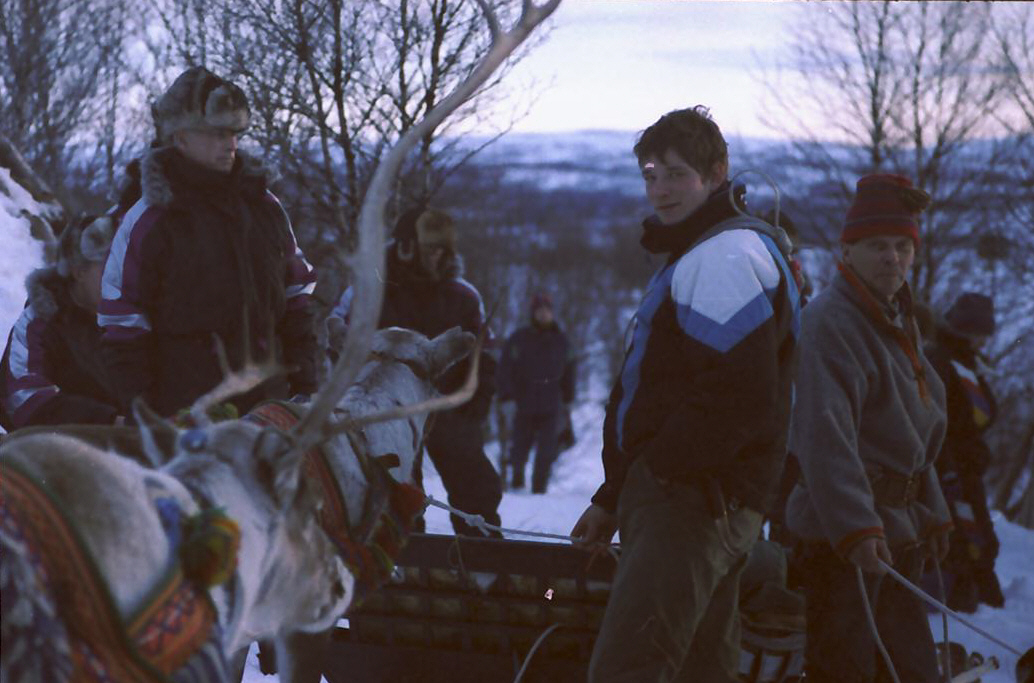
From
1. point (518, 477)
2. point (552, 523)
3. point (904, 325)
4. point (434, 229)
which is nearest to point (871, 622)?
point (904, 325)

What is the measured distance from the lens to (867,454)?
125 inches

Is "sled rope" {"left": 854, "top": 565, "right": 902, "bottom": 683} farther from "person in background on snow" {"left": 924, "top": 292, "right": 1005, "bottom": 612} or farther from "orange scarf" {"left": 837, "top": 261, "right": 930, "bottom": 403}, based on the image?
"person in background on snow" {"left": 924, "top": 292, "right": 1005, "bottom": 612}

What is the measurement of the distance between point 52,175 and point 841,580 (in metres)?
4.15

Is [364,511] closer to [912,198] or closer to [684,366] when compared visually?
[684,366]

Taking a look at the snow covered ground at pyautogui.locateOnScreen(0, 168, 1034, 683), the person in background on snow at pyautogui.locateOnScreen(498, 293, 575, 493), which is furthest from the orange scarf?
the person in background on snow at pyautogui.locateOnScreen(498, 293, 575, 493)

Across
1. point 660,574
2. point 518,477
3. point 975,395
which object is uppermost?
point 660,574

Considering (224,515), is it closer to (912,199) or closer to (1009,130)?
(912,199)

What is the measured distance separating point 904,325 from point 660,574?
4.62ft

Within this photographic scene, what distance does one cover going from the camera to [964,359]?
5.25 m

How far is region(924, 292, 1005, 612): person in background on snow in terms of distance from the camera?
5.11 meters

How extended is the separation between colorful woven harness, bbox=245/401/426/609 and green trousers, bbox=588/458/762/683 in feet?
1.65

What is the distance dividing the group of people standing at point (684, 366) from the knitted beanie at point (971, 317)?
1986 millimetres

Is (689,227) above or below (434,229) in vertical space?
above

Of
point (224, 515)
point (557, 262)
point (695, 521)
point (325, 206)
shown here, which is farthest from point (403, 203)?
point (557, 262)
